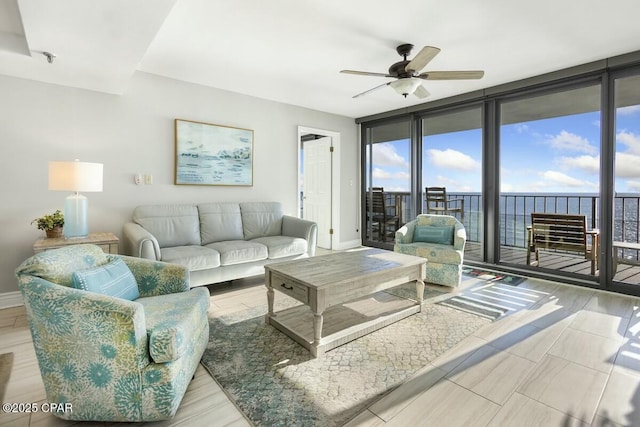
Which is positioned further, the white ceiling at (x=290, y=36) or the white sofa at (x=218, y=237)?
the white sofa at (x=218, y=237)

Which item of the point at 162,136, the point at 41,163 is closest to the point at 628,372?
the point at 162,136

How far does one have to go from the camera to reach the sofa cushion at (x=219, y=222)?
3887 mm

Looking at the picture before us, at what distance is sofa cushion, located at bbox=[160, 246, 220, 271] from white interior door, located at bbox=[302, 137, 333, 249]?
2930 mm

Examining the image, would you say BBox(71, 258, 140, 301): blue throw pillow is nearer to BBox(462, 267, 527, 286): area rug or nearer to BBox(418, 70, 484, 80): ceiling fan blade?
BBox(418, 70, 484, 80): ceiling fan blade

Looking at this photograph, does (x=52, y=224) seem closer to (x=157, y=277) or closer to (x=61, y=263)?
(x=157, y=277)

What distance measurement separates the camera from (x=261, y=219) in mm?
Answer: 4355

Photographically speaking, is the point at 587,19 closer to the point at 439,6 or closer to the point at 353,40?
the point at 439,6

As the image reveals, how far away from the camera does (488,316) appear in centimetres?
279

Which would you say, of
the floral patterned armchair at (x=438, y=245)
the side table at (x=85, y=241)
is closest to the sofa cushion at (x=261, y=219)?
the side table at (x=85, y=241)

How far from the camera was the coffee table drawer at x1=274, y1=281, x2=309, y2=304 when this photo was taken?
7.19ft

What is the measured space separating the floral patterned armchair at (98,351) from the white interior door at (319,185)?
4.55 metres

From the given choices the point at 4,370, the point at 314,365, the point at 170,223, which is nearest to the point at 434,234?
the point at 314,365

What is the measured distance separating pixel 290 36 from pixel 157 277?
2275 mm

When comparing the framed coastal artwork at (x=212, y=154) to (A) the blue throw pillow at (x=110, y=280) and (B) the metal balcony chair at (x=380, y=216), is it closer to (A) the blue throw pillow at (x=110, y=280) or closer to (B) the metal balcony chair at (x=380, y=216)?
(A) the blue throw pillow at (x=110, y=280)
